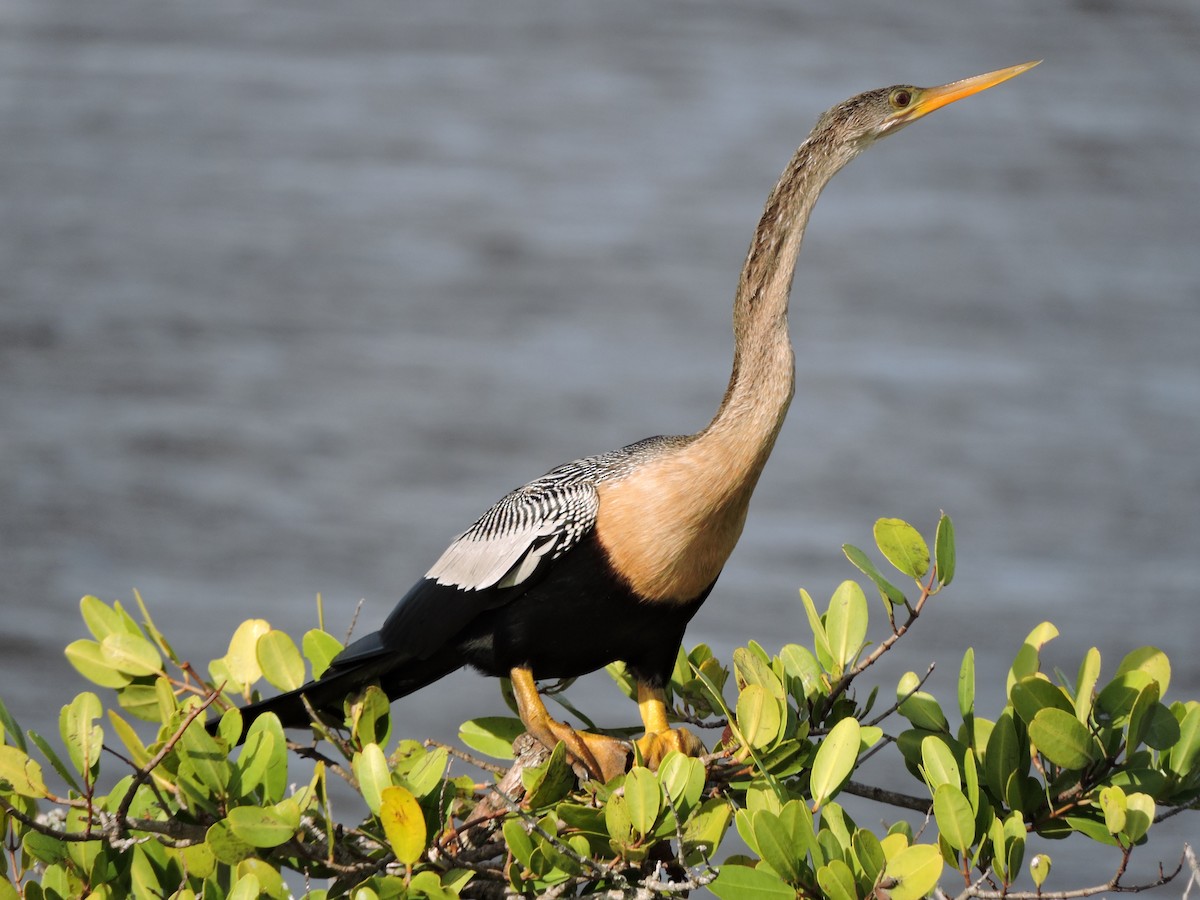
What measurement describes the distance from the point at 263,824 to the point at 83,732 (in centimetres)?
26

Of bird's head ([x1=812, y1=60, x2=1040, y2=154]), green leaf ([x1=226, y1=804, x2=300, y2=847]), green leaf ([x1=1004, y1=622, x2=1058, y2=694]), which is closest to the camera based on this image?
green leaf ([x1=226, y1=804, x2=300, y2=847])

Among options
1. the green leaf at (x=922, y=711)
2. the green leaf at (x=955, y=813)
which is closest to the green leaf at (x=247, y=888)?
the green leaf at (x=955, y=813)

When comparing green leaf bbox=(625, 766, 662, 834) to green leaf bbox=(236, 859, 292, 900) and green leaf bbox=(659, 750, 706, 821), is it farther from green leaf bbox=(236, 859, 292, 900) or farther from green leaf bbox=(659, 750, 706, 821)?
green leaf bbox=(236, 859, 292, 900)

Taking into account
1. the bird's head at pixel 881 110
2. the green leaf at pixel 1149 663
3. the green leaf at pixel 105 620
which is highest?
the bird's head at pixel 881 110

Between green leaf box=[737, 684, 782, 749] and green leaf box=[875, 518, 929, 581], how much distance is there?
0.73 ft

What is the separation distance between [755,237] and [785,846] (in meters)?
0.83

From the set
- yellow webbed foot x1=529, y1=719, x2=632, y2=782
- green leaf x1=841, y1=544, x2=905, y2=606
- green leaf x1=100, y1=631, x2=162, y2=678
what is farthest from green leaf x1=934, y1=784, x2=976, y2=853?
green leaf x1=100, y1=631, x2=162, y2=678

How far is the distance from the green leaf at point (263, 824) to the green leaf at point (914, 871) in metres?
0.59

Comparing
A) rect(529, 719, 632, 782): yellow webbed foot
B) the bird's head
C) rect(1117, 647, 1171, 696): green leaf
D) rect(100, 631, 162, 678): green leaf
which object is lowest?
rect(529, 719, 632, 782): yellow webbed foot

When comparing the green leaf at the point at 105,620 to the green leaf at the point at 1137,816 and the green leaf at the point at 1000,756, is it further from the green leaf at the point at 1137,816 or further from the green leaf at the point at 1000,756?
the green leaf at the point at 1137,816

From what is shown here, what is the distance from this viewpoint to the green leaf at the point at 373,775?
55.3 inches

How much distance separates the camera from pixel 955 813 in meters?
1.44

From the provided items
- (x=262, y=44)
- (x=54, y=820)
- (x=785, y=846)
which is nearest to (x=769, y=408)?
(x=785, y=846)

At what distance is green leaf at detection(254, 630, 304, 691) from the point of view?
1781 millimetres
